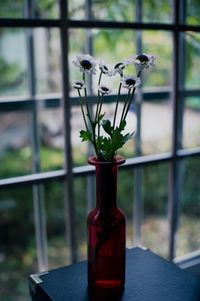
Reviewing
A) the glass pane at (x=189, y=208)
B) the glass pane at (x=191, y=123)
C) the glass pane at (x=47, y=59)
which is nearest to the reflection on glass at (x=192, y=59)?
the glass pane at (x=191, y=123)

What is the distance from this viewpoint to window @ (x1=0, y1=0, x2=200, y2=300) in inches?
75.2

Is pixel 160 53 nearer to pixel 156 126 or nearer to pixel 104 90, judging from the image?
pixel 156 126

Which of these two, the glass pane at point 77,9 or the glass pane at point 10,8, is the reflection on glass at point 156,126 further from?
the glass pane at point 10,8

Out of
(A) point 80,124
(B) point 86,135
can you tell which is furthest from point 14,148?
(B) point 86,135

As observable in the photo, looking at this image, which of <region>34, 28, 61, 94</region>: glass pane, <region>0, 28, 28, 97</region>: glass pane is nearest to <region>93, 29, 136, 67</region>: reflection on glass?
<region>34, 28, 61, 94</region>: glass pane

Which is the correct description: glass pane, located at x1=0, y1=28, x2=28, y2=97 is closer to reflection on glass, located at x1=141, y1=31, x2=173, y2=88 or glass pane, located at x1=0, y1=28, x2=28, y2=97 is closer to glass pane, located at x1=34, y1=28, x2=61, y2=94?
glass pane, located at x1=34, y1=28, x2=61, y2=94

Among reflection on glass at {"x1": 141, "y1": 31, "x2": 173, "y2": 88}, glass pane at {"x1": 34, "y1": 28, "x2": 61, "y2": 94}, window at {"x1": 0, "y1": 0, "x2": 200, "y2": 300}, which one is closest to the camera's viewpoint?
window at {"x1": 0, "y1": 0, "x2": 200, "y2": 300}

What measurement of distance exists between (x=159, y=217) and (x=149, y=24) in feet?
4.08

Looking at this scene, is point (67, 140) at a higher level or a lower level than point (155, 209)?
higher

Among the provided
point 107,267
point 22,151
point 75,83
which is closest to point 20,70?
point 22,151

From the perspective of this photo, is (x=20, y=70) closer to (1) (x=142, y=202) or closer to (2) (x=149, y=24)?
(2) (x=149, y=24)

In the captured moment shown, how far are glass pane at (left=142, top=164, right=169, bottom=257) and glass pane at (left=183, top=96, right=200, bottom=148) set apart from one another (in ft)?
0.87

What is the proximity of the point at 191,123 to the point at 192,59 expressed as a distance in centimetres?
42

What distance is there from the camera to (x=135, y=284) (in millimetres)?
1231
